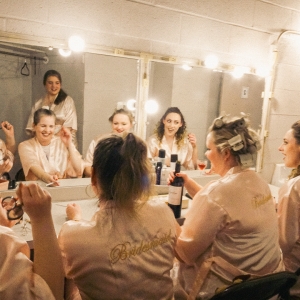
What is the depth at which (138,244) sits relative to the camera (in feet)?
3.22

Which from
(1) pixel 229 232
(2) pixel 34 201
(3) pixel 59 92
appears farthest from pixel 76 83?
(1) pixel 229 232

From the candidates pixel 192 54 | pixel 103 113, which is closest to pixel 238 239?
pixel 103 113

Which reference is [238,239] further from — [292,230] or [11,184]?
[11,184]

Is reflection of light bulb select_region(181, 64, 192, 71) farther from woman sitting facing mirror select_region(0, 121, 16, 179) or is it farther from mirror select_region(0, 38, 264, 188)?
woman sitting facing mirror select_region(0, 121, 16, 179)

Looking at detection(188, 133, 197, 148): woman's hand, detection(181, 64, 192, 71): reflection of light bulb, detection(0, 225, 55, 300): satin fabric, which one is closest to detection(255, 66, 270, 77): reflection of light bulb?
detection(181, 64, 192, 71): reflection of light bulb

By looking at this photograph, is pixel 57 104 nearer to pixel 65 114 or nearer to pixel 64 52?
pixel 65 114

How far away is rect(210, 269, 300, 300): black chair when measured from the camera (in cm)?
102

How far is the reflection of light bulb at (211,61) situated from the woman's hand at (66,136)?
3.29 ft

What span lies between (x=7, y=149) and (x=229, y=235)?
118 cm

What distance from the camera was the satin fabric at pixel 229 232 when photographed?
1194 mm

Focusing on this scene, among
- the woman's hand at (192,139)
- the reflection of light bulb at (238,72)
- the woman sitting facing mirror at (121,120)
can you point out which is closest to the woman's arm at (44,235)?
the woman sitting facing mirror at (121,120)

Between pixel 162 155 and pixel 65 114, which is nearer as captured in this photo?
pixel 65 114

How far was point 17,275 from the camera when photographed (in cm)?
82

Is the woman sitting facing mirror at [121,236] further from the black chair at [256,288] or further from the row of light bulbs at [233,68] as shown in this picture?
the row of light bulbs at [233,68]
